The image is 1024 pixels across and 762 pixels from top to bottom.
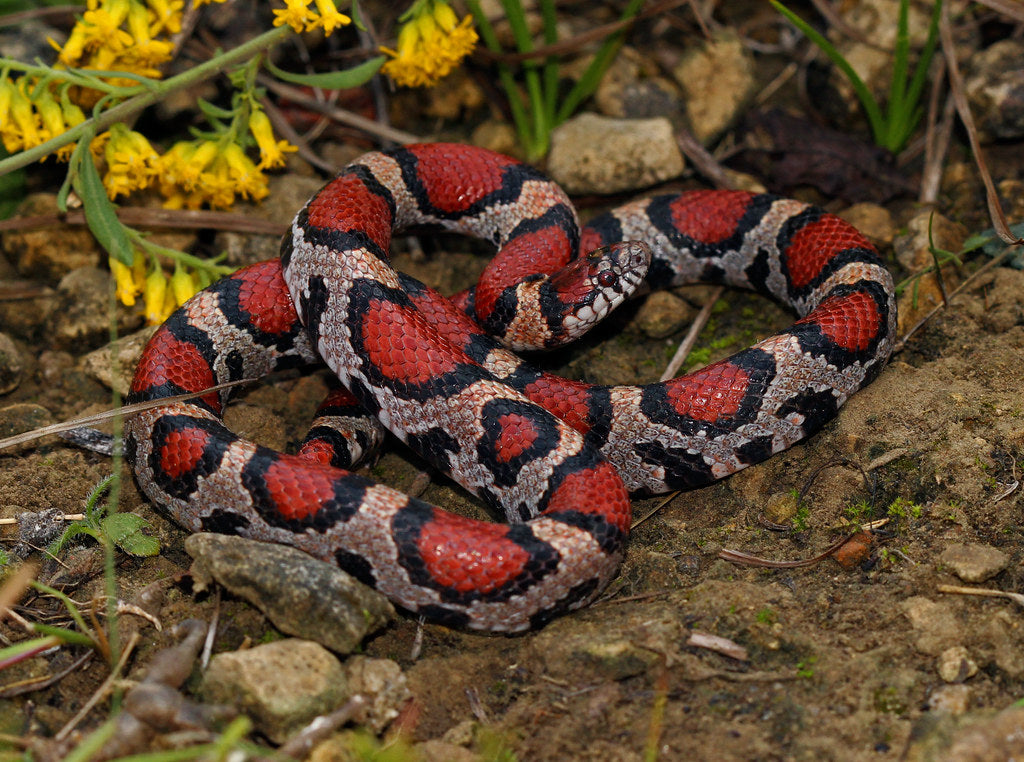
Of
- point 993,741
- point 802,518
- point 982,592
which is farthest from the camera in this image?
point 802,518

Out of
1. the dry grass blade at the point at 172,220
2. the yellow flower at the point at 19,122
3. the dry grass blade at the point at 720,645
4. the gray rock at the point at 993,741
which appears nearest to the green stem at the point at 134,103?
the yellow flower at the point at 19,122

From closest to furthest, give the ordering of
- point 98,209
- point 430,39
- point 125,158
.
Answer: point 98,209, point 125,158, point 430,39

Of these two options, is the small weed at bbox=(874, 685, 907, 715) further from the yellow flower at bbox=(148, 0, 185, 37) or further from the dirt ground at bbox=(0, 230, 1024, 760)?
the yellow flower at bbox=(148, 0, 185, 37)

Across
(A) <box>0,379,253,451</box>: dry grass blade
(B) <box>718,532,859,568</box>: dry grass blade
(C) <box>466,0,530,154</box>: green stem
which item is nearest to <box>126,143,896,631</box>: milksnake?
(A) <box>0,379,253,451</box>: dry grass blade

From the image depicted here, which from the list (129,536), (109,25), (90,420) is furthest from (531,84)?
(129,536)

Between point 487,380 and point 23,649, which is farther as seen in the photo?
point 487,380

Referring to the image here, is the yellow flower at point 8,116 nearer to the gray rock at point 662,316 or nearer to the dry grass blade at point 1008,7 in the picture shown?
the gray rock at point 662,316

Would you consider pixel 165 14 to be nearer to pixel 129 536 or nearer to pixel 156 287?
pixel 156 287

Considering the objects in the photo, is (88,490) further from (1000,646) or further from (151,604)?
(1000,646)
